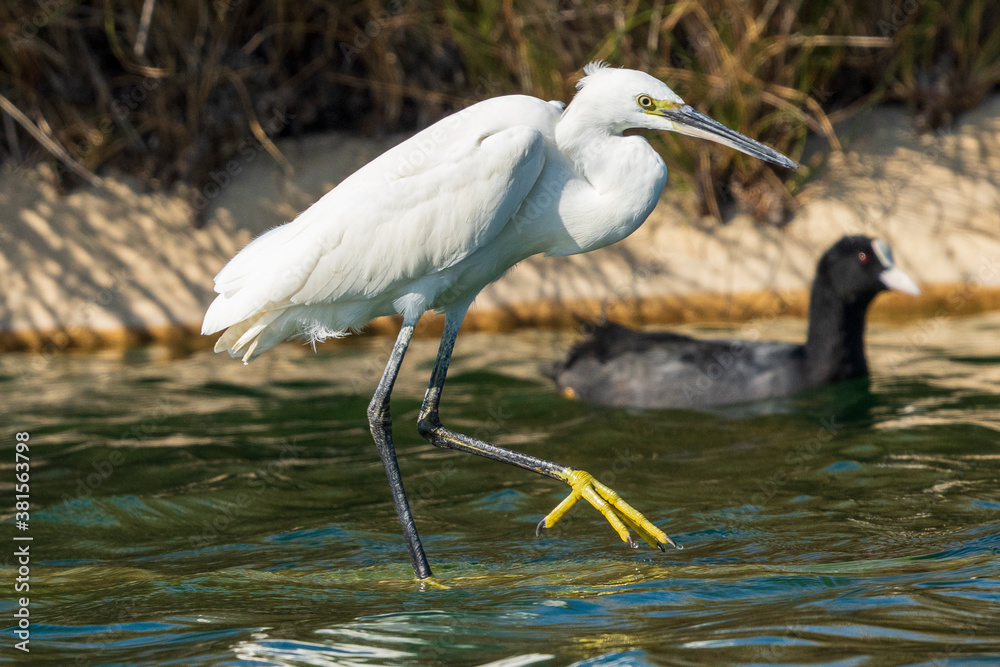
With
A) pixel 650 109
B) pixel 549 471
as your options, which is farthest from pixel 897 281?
pixel 549 471

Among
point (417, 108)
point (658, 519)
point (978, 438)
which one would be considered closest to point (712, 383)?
point (978, 438)

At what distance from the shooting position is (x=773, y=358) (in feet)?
22.7

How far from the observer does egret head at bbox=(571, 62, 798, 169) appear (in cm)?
399

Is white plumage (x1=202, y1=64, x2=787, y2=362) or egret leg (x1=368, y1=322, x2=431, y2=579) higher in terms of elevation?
white plumage (x1=202, y1=64, x2=787, y2=362)

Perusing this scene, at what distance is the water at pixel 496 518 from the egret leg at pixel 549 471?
15 centimetres

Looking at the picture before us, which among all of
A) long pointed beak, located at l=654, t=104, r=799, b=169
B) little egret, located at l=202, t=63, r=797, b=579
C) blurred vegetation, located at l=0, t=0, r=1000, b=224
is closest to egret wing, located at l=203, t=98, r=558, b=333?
little egret, located at l=202, t=63, r=797, b=579

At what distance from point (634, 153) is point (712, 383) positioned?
320cm

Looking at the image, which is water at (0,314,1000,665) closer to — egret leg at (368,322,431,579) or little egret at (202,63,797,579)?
egret leg at (368,322,431,579)

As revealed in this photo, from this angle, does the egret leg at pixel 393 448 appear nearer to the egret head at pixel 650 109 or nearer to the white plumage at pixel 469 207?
the white plumage at pixel 469 207

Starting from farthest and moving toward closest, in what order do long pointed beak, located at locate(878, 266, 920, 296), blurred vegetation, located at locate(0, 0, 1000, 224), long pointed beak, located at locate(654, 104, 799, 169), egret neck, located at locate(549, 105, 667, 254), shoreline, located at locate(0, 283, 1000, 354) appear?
1. shoreline, located at locate(0, 283, 1000, 354)
2. blurred vegetation, located at locate(0, 0, 1000, 224)
3. long pointed beak, located at locate(878, 266, 920, 296)
4. long pointed beak, located at locate(654, 104, 799, 169)
5. egret neck, located at locate(549, 105, 667, 254)

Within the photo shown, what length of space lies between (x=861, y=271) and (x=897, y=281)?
0.74 feet

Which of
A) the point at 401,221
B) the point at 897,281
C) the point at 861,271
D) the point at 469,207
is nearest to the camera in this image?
the point at 469,207

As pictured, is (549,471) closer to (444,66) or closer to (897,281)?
(897,281)

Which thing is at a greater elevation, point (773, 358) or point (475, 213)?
point (475, 213)
